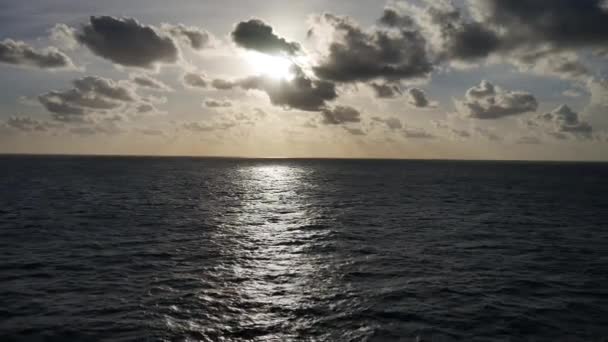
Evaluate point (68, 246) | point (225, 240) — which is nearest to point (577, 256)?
point (225, 240)

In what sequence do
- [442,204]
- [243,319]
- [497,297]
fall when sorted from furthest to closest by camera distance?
[442,204] → [497,297] → [243,319]

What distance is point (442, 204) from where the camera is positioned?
212 ft

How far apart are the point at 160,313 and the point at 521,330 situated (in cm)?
1772

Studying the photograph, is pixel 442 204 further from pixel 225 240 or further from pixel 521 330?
pixel 521 330

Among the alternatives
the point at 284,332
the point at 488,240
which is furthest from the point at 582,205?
the point at 284,332

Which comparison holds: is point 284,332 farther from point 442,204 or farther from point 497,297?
point 442,204

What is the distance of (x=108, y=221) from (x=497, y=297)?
41.7m

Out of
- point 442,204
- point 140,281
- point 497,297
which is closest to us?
point 497,297

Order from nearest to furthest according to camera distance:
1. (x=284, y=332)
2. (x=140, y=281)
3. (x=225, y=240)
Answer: (x=284, y=332), (x=140, y=281), (x=225, y=240)

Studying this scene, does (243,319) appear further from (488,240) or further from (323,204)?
(323,204)

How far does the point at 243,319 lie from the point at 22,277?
16170mm

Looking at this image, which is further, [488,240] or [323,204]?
[323,204]

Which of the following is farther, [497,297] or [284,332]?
[497,297]

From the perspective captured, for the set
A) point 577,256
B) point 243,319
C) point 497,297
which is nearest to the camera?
point 243,319
